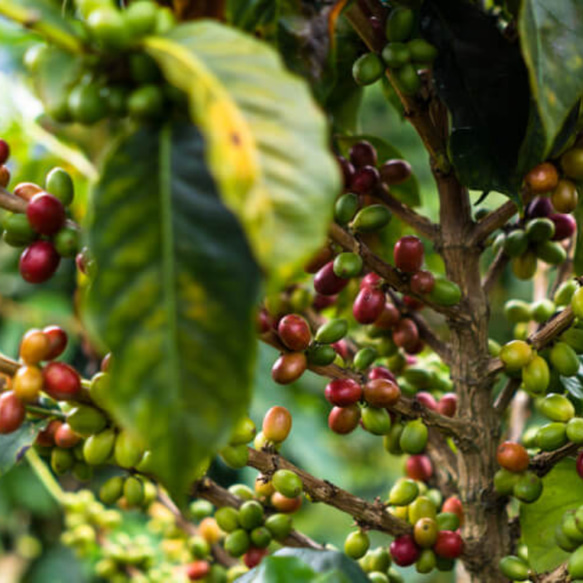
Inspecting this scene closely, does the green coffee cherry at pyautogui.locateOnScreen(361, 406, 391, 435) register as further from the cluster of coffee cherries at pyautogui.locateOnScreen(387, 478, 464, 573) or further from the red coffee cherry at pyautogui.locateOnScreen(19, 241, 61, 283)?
the red coffee cherry at pyautogui.locateOnScreen(19, 241, 61, 283)

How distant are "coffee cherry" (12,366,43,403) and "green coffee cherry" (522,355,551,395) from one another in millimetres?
330

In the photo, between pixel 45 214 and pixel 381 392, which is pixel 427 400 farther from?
pixel 45 214

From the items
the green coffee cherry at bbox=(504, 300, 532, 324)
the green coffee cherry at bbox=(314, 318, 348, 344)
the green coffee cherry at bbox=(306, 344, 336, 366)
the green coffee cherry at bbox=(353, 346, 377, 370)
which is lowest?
the green coffee cherry at bbox=(353, 346, 377, 370)

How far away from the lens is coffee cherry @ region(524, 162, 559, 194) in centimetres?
43

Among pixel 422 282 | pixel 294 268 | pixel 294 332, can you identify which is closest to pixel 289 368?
pixel 294 332

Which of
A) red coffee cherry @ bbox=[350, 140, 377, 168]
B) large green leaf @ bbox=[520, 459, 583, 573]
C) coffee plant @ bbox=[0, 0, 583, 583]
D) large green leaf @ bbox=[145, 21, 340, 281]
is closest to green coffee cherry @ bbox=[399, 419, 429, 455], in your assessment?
coffee plant @ bbox=[0, 0, 583, 583]

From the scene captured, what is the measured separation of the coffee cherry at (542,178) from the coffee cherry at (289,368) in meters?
0.18

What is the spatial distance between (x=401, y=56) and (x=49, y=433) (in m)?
0.37

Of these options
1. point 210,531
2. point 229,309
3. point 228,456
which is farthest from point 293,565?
point 210,531

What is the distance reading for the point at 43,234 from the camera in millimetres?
418

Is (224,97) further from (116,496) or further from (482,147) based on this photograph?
(116,496)

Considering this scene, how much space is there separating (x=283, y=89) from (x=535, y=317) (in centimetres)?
46

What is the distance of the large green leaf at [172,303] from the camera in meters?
0.25

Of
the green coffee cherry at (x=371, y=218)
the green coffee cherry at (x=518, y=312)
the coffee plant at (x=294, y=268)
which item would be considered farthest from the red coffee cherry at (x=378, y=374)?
the green coffee cherry at (x=518, y=312)
